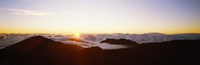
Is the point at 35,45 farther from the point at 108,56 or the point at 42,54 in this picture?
the point at 108,56

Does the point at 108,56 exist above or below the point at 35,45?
below

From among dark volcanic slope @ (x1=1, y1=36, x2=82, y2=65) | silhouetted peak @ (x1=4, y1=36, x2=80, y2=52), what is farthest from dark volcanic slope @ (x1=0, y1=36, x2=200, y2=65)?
silhouetted peak @ (x1=4, y1=36, x2=80, y2=52)

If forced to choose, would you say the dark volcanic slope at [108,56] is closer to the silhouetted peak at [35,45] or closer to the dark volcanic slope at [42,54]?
the dark volcanic slope at [42,54]

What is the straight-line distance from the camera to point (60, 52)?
61.0m

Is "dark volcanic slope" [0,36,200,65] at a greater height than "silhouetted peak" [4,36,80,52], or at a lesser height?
lesser

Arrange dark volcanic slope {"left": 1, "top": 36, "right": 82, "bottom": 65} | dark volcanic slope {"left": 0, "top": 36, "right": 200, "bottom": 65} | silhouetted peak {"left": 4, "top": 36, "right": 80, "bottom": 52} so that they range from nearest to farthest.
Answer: dark volcanic slope {"left": 0, "top": 36, "right": 200, "bottom": 65}, dark volcanic slope {"left": 1, "top": 36, "right": 82, "bottom": 65}, silhouetted peak {"left": 4, "top": 36, "right": 80, "bottom": 52}

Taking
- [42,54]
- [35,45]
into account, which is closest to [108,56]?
[42,54]

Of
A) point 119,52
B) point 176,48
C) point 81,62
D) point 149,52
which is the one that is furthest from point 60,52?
point 176,48

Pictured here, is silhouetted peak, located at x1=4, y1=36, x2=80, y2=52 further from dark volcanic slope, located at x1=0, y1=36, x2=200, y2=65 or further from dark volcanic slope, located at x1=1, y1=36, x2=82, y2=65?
dark volcanic slope, located at x1=0, y1=36, x2=200, y2=65

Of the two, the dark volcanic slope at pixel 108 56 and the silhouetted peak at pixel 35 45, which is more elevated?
the silhouetted peak at pixel 35 45

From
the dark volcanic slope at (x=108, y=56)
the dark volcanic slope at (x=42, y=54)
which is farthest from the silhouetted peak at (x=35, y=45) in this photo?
the dark volcanic slope at (x=108, y=56)

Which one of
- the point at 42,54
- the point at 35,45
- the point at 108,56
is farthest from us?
the point at 35,45

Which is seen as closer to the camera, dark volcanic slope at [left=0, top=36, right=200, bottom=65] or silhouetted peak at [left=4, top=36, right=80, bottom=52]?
dark volcanic slope at [left=0, top=36, right=200, bottom=65]

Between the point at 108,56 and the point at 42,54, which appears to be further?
the point at 42,54
